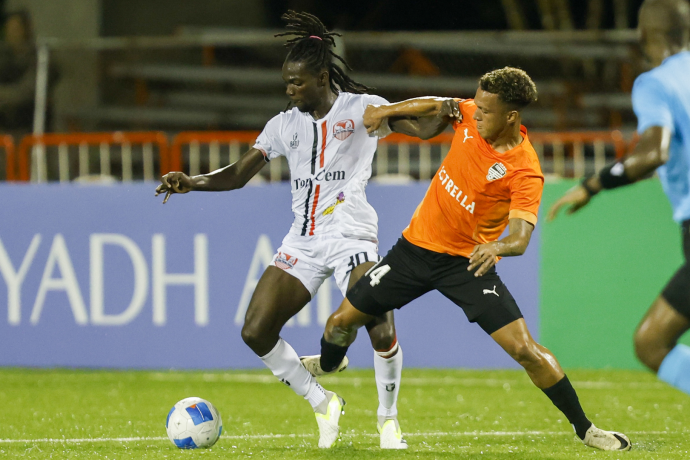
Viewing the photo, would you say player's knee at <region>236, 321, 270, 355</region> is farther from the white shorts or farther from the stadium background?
the stadium background

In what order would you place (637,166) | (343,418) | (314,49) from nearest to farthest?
(637,166)
(314,49)
(343,418)

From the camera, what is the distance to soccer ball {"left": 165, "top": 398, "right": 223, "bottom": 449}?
5.84m

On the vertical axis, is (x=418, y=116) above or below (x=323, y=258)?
above

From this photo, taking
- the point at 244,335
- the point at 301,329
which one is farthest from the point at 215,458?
the point at 301,329

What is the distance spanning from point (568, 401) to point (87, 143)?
669 cm

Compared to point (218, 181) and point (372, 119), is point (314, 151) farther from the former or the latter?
point (218, 181)

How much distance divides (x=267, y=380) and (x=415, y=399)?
167 centimetres

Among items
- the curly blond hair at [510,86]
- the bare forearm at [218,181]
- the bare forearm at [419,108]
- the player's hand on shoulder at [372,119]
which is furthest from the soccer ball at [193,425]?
the curly blond hair at [510,86]

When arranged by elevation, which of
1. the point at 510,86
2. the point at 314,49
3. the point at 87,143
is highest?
the point at 314,49

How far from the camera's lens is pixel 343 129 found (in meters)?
6.25

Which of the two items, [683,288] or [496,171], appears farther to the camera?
[496,171]

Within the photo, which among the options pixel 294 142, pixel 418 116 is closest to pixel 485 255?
pixel 418 116

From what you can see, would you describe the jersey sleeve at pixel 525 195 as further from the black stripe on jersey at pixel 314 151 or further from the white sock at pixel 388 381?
the black stripe on jersey at pixel 314 151

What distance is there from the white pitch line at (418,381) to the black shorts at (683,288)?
422 cm
